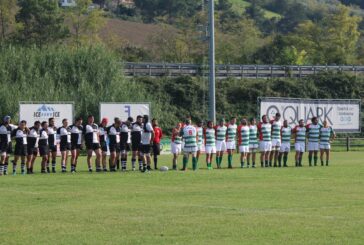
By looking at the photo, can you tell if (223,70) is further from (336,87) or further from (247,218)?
(247,218)

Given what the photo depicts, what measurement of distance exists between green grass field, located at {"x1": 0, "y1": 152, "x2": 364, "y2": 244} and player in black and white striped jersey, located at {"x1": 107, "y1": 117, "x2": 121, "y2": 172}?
5.25 m

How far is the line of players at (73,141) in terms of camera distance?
3500cm

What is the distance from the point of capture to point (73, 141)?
36.0m

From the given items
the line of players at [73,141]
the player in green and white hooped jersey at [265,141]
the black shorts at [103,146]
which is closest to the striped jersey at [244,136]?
the player in green and white hooped jersey at [265,141]

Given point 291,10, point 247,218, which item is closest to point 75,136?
point 247,218

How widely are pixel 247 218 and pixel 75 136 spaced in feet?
61.6

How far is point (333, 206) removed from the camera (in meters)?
20.4

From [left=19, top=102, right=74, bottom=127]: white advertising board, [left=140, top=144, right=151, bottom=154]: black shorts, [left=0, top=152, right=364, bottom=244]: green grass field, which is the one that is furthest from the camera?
[left=19, top=102, right=74, bottom=127]: white advertising board

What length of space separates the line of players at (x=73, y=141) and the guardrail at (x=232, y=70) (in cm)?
4856

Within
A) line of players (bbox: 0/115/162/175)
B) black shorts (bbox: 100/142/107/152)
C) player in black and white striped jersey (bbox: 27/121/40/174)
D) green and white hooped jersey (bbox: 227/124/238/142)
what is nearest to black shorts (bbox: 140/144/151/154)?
line of players (bbox: 0/115/162/175)

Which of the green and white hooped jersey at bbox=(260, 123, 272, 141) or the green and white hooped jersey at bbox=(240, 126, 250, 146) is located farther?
the green and white hooped jersey at bbox=(260, 123, 272, 141)

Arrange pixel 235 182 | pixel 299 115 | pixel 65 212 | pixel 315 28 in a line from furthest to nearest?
1. pixel 315 28
2. pixel 299 115
3. pixel 235 182
4. pixel 65 212

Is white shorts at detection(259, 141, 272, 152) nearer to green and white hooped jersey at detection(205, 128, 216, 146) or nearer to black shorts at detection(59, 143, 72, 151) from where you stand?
green and white hooped jersey at detection(205, 128, 216, 146)

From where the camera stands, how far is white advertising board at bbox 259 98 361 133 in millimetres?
56625
